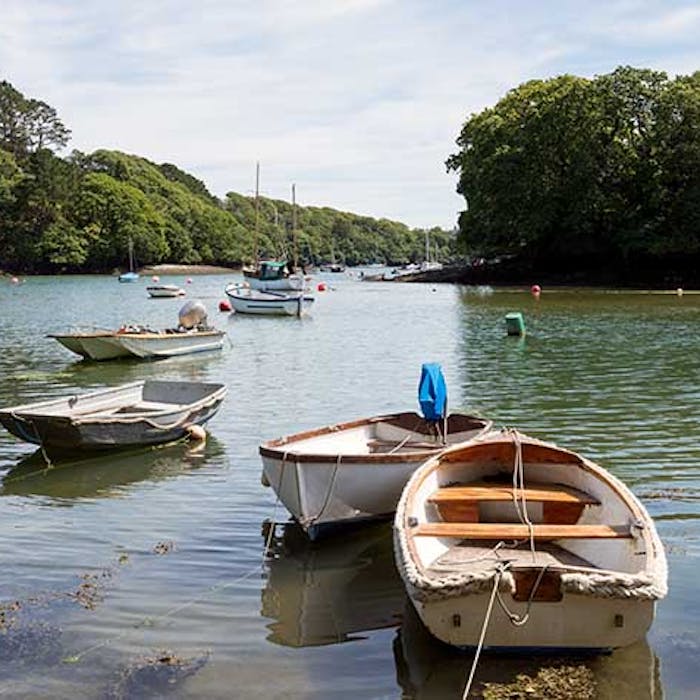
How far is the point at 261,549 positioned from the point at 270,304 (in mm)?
39444

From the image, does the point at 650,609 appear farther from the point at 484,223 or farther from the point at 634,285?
the point at 484,223

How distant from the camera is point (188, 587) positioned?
30.0 ft

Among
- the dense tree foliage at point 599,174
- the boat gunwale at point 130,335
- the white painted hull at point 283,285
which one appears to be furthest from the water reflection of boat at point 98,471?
the dense tree foliage at point 599,174

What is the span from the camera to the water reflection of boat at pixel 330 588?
825 centimetres

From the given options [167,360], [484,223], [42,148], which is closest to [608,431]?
[167,360]

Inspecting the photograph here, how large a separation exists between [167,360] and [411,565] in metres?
22.9

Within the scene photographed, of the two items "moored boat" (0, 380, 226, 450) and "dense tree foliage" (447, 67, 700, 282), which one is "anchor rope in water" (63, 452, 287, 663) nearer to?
"moored boat" (0, 380, 226, 450)

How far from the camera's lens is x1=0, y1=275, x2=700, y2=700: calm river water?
7270mm

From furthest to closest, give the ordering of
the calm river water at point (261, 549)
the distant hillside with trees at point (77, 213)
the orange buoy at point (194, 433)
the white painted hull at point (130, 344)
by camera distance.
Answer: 1. the distant hillside with trees at point (77, 213)
2. the white painted hull at point (130, 344)
3. the orange buoy at point (194, 433)
4. the calm river water at point (261, 549)

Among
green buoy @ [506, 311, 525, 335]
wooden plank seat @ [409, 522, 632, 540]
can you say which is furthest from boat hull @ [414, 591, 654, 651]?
green buoy @ [506, 311, 525, 335]

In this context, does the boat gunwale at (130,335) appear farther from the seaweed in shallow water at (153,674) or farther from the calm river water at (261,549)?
the seaweed in shallow water at (153,674)

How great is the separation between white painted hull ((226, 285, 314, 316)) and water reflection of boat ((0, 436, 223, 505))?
33446mm

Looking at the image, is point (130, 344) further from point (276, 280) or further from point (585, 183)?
point (585, 183)

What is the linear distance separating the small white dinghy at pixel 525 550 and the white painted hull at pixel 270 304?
3859 centimetres
